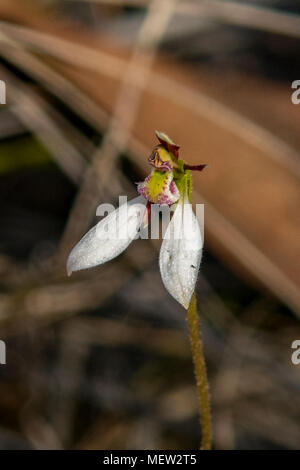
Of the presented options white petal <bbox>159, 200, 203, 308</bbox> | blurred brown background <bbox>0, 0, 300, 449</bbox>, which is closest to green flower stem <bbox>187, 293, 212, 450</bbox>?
white petal <bbox>159, 200, 203, 308</bbox>

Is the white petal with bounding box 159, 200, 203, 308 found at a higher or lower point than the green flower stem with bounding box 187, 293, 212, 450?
higher

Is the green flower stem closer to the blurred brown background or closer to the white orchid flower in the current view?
the white orchid flower

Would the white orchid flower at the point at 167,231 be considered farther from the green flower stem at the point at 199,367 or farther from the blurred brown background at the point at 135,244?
the blurred brown background at the point at 135,244

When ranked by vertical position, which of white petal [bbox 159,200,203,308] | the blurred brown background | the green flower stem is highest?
the blurred brown background

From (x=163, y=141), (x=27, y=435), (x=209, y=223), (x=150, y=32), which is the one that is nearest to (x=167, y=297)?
(x=209, y=223)

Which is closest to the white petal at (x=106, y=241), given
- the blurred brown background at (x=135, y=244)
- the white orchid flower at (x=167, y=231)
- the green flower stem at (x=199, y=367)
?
the white orchid flower at (x=167, y=231)

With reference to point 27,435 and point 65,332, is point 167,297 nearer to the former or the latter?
point 65,332

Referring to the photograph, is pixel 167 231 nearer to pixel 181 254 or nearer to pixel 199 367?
pixel 181 254

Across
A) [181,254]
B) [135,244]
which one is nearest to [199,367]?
[181,254]
